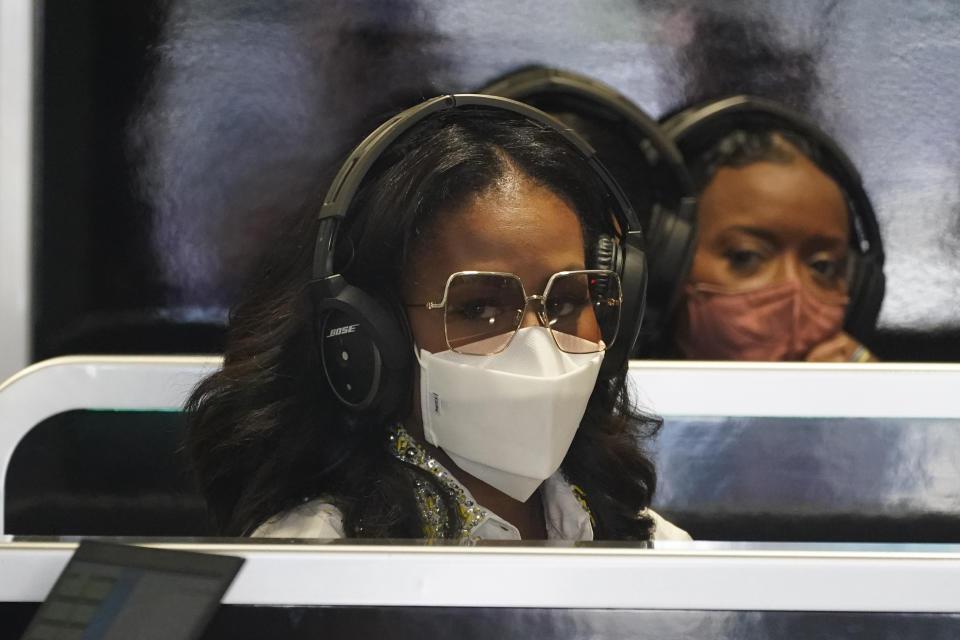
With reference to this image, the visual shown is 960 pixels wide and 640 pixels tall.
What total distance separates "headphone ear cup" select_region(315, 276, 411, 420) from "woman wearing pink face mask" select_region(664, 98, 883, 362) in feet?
2.95

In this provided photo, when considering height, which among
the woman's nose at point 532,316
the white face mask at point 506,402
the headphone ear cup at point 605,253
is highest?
the headphone ear cup at point 605,253

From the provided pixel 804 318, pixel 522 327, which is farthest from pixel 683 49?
pixel 522 327

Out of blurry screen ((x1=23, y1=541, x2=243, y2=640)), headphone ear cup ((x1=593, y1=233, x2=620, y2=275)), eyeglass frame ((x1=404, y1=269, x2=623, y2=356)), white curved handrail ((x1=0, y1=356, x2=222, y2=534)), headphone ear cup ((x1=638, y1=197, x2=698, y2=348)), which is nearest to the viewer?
blurry screen ((x1=23, y1=541, x2=243, y2=640))

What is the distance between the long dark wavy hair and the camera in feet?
3.24

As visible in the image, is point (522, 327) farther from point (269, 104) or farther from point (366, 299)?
point (269, 104)

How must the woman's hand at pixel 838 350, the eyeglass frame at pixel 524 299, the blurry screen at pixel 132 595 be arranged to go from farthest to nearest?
the woman's hand at pixel 838 350, the eyeglass frame at pixel 524 299, the blurry screen at pixel 132 595

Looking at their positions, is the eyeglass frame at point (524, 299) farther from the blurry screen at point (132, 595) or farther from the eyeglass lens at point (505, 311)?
the blurry screen at point (132, 595)

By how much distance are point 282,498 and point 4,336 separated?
1084mm

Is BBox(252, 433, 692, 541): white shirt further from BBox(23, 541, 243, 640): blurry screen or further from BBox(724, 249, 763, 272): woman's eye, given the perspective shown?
A: BBox(724, 249, 763, 272): woman's eye

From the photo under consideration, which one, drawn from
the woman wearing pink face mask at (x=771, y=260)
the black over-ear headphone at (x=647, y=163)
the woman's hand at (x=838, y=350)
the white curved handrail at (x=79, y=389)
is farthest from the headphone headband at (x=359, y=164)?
the woman's hand at (x=838, y=350)

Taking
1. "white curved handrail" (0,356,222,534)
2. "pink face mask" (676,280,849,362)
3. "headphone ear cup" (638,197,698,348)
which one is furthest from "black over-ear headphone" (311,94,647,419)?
"pink face mask" (676,280,849,362)

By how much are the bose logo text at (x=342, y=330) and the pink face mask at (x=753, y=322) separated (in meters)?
0.92

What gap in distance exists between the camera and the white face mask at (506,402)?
0.98 metres

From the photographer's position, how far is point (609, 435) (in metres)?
1.16
